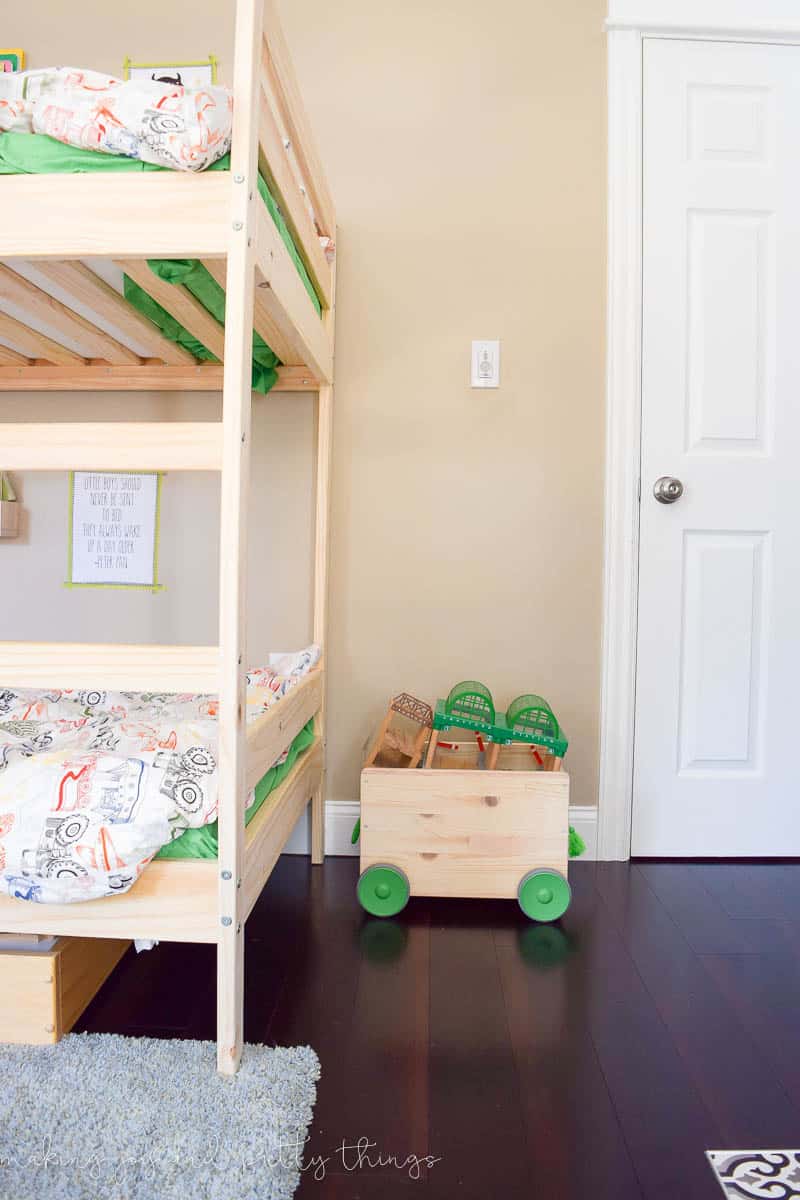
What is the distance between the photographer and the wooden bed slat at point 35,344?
A: 144cm

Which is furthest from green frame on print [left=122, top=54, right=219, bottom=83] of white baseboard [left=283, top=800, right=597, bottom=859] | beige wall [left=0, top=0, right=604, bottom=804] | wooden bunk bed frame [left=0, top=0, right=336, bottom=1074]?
white baseboard [left=283, top=800, right=597, bottom=859]

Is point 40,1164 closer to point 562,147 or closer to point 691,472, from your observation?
point 691,472

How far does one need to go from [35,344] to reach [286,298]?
0.68 meters

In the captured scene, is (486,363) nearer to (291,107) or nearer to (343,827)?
(291,107)

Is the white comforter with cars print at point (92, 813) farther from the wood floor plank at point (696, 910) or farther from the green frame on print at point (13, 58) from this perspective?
the green frame on print at point (13, 58)

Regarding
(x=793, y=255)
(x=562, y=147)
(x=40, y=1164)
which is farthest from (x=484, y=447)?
(x=40, y=1164)

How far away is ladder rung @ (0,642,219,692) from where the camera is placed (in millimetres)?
953

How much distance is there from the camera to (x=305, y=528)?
1.82 meters

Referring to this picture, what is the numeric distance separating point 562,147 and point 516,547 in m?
0.92

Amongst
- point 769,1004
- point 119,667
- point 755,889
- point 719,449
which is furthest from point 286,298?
point 755,889

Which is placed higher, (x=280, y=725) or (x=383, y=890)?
(x=280, y=725)

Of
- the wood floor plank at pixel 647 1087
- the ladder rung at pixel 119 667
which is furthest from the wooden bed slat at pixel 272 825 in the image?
the wood floor plank at pixel 647 1087

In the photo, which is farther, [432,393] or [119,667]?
[432,393]

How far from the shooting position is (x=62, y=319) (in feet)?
4.46
